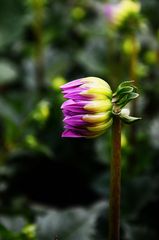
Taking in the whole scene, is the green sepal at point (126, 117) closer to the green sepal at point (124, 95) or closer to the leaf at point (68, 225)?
the green sepal at point (124, 95)

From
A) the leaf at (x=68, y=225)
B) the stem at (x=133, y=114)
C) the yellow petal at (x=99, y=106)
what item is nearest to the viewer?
the yellow petal at (x=99, y=106)

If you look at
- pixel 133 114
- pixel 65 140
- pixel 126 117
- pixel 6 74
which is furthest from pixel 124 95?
pixel 6 74

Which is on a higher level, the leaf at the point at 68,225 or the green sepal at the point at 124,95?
the green sepal at the point at 124,95

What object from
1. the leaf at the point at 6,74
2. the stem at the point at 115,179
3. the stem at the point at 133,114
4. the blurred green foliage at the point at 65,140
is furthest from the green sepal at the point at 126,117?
the leaf at the point at 6,74

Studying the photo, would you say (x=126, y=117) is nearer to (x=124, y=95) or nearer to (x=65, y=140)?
(x=124, y=95)

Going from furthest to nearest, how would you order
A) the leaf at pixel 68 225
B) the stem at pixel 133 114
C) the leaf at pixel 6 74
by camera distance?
the leaf at pixel 6 74 < the stem at pixel 133 114 < the leaf at pixel 68 225

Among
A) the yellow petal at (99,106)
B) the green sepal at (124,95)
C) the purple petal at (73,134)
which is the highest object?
the green sepal at (124,95)

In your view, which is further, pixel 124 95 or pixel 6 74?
pixel 6 74
